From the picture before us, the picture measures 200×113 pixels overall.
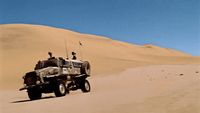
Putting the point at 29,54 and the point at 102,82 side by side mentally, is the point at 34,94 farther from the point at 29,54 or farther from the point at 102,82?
the point at 29,54

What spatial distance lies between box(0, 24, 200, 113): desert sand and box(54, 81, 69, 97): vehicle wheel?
1.38 ft

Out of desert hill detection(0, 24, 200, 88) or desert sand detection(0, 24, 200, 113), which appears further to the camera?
desert hill detection(0, 24, 200, 88)

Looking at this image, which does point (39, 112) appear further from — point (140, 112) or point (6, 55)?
point (6, 55)

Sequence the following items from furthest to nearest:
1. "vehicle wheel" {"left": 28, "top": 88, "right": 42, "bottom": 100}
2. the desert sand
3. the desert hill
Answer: the desert hill
"vehicle wheel" {"left": 28, "top": 88, "right": 42, "bottom": 100}
the desert sand

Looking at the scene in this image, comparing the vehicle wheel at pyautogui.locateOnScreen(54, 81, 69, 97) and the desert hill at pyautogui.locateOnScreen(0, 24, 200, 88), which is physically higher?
the desert hill at pyautogui.locateOnScreen(0, 24, 200, 88)

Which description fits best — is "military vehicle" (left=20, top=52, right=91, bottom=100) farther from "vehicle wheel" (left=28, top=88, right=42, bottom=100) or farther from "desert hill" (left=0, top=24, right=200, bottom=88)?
"desert hill" (left=0, top=24, right=200, bottom=88)

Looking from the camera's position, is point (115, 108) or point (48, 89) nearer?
point (115, 108)

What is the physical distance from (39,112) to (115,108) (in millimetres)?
2548

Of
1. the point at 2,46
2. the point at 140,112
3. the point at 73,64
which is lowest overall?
the point at 140,112

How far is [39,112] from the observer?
45.9ft

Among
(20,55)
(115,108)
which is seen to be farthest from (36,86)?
(20,55)

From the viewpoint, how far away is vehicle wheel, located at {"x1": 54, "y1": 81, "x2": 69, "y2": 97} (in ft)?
74.7

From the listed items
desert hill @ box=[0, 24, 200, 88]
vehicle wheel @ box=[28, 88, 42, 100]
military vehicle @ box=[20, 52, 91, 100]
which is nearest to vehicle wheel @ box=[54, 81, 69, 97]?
military vehicle @ box=[20, 52, 91, 100]

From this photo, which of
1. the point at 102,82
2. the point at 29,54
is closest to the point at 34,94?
the point at 102,82
